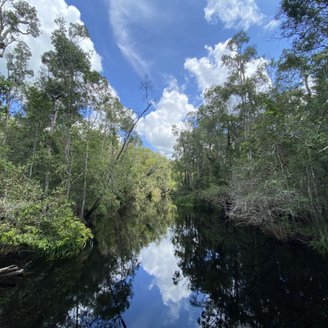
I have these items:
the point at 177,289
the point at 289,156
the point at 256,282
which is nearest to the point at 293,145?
the point at 289,156

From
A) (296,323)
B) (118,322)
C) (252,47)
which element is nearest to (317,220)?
(296,323)

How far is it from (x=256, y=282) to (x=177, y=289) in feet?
9.48

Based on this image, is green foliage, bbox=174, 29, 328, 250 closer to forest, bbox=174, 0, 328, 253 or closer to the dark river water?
forest, bbox=174, 0, 328, 253

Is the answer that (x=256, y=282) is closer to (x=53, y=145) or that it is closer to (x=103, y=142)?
(x=53, y=145)

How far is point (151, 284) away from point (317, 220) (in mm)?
7911

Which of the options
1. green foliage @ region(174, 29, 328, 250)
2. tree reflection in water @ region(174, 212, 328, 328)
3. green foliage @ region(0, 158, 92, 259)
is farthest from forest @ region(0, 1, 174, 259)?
green foliage @ region(174, 29, 328, 250)

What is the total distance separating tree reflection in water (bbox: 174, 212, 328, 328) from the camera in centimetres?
605

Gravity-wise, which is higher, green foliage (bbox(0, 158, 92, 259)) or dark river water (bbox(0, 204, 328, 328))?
green foliage (bbox(0, 158, 92, 259))

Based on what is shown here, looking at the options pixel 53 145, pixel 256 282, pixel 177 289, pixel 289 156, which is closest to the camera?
pixel 256 282

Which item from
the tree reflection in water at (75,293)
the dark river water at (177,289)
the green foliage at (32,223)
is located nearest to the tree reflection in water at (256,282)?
the dark river water at (177,289)

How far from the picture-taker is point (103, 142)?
65.5ft

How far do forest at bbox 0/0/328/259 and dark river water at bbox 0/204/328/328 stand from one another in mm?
1363

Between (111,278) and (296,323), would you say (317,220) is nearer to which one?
(296,323)

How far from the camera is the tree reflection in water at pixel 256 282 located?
6.05 meters
